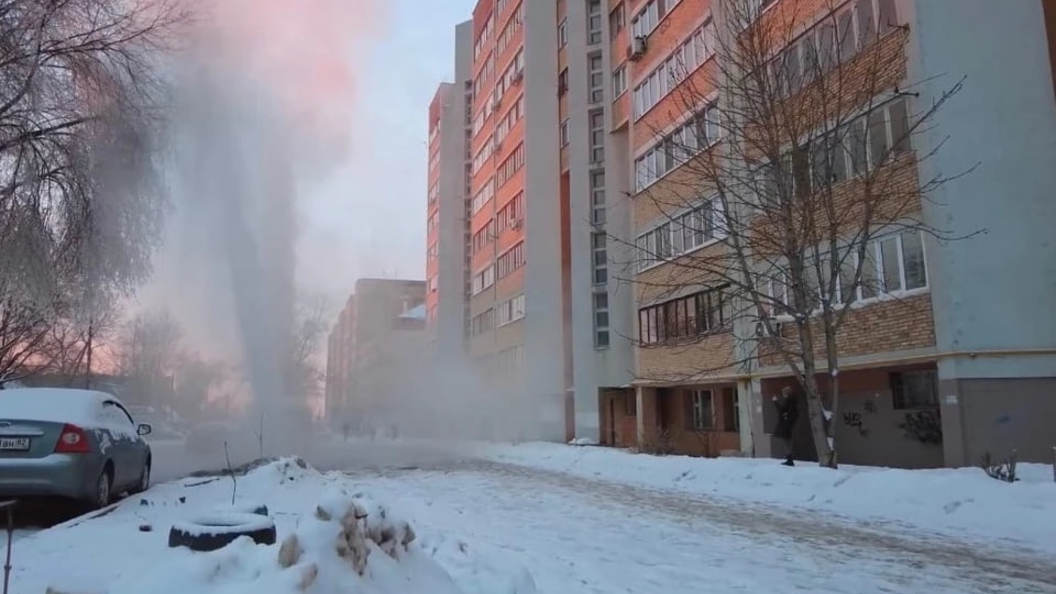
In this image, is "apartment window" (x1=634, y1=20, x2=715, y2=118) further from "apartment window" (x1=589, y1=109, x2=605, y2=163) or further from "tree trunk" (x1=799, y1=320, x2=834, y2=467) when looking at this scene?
"tree trunk" (x1=799, y1=320, x2=834, y2=467)

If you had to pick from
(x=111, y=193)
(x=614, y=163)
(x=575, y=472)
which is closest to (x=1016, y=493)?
(x=575, y=472)

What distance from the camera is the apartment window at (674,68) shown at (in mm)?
21078

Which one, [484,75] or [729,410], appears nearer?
[729,410]

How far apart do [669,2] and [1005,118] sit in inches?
490

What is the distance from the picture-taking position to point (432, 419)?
41.1m

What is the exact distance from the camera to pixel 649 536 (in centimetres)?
835

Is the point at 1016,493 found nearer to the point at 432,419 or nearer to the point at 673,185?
the point at 673,185

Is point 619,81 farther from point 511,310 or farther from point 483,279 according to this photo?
point 483,279

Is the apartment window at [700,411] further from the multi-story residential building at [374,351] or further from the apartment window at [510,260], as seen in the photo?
the multi-story residential building at [374,351]

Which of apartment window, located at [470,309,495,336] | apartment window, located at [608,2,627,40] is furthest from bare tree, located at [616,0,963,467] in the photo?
apartment window, located at [470,309,495,336]

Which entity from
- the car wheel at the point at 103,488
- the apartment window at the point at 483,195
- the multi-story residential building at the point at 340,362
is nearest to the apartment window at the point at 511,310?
the apartment window at the point at 483,195

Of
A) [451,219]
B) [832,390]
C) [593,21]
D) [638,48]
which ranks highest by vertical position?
[593,21]

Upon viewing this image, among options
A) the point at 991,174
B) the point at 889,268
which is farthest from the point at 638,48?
the point at 991,174

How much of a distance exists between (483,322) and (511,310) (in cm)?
585
